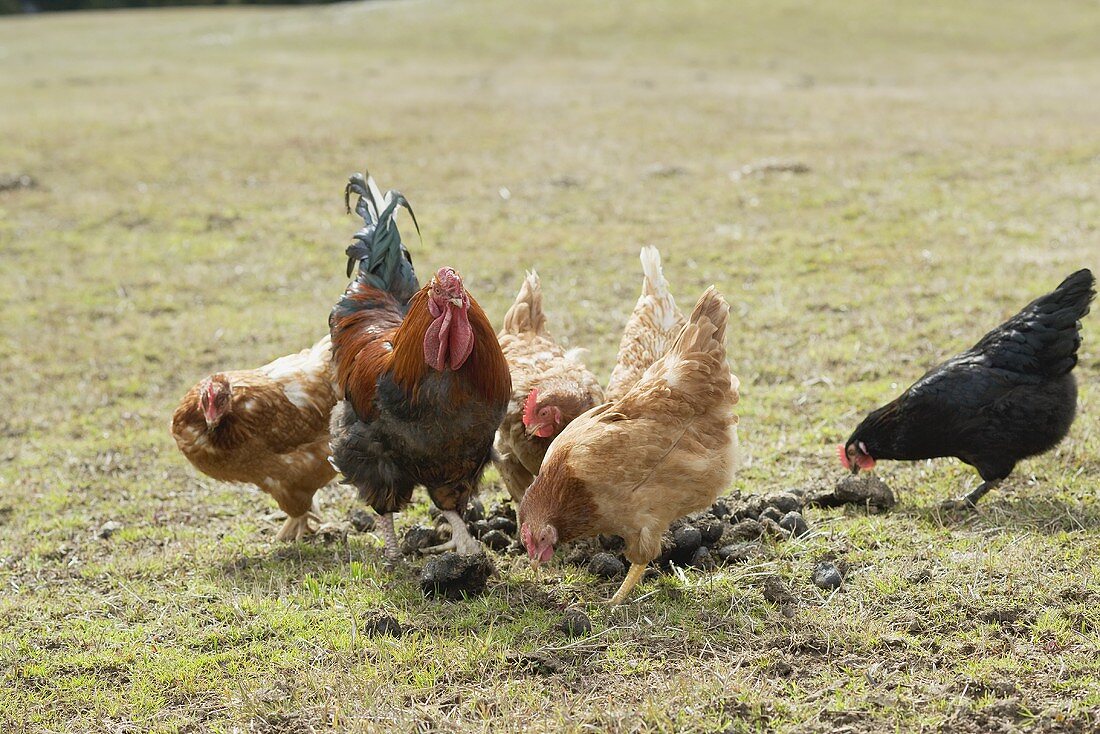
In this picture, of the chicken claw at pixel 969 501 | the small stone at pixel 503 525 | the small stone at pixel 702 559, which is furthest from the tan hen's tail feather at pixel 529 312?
the chicken claw at pixel 969 501

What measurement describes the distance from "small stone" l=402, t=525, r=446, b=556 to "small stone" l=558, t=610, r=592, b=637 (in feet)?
4.27

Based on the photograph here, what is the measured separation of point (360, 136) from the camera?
1688 centimetres

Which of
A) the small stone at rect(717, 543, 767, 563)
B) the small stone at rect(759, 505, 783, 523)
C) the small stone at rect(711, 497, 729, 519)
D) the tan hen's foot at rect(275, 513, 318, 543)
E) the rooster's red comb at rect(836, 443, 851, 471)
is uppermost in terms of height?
the rooster's red comb at rect(836, 443, 851, 471)

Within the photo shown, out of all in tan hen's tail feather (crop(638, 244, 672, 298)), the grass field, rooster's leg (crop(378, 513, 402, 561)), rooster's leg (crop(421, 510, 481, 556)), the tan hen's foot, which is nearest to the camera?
the grass field

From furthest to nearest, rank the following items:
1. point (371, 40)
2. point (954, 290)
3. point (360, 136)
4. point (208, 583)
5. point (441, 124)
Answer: point (371, 40)
point (441, 124)
point (360, 136)
point (954, 290)
point (208, 583)

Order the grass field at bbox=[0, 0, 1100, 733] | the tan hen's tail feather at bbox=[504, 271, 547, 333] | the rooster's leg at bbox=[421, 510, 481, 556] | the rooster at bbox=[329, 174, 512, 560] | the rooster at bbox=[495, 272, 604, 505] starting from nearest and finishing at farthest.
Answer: the grass field at bbox=[0, 0, 1100, 733]
the rooster at bbox=[329, 174, 512, 560]
the rooster's leg at bbox=[421, 510, 481, 556]
the rooster at bbox=[495, 272, 604, 505]
the tan hen's tail feather at bbox=[504, 271, 547, 333]

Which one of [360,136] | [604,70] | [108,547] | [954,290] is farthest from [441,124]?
[108,547]

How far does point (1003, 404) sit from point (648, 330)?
2108mm

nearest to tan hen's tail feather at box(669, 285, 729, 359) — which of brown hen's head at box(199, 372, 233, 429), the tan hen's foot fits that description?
the tan hen's foot

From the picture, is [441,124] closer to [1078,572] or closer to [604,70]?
[604,70]

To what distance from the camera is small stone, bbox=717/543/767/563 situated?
17.5 ft

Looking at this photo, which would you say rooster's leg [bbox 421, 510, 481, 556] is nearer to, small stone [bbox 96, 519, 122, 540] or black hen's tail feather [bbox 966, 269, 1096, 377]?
small stone [bbox 96, 519, 122, 540]

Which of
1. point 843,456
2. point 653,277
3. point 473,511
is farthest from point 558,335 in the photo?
point 843,456

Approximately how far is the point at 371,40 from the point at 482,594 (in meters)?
27.4
